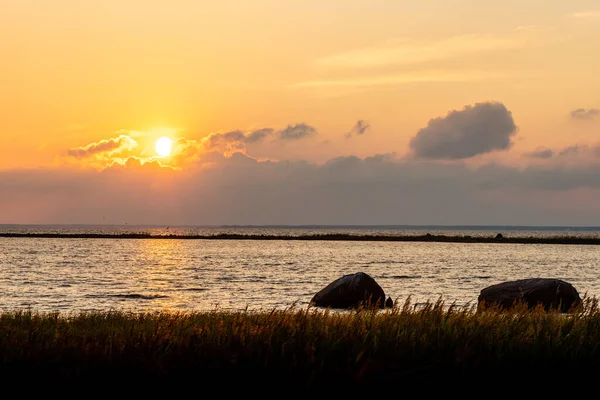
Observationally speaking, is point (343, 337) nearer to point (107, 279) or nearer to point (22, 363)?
point (22, 363)

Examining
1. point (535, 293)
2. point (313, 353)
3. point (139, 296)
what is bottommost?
point (139, 296)

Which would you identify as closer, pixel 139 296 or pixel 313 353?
pixel 313 353

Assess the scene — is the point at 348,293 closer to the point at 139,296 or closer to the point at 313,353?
the point at 139,296

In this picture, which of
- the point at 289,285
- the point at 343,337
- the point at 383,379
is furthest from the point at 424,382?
the point at 289,285

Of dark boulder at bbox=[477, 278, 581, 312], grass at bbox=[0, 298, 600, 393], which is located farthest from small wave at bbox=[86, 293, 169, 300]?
grass at bbox=[0, 298, 600, 393]

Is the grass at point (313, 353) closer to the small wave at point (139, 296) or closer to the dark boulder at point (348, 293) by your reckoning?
the dark boulder at point (348, 293)

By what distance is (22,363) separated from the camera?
10555 mm

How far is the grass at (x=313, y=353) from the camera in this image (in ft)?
34.5

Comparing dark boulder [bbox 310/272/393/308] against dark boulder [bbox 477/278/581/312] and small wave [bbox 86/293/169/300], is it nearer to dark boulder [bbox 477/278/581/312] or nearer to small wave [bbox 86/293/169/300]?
dark boulder [bbox 477/278/581/312]

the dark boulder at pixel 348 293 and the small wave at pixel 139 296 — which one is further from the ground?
the dark boulder at pixel 348 293

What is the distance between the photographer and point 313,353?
1120 centimetres

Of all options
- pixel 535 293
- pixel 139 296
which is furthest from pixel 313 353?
pixel 139 296

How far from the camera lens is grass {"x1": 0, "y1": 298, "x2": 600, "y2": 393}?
1051 centimetres

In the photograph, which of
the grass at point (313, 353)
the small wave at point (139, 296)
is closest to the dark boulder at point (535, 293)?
the grass at point (313, 353)
